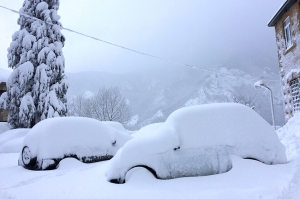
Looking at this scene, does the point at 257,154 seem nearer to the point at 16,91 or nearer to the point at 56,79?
the point at 56,79

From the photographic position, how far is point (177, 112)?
4355 millimetres

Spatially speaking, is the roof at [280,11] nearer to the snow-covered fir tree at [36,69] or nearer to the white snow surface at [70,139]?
the white snow surface at [70,139]

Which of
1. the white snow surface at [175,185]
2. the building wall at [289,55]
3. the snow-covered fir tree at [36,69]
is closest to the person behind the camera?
the white snow surface at [175,185]

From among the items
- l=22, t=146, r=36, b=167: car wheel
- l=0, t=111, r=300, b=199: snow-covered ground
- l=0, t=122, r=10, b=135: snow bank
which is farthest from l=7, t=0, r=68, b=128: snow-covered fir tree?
l=0, t=111, r=300, b=199: snow-covered ground

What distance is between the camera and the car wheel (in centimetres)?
527

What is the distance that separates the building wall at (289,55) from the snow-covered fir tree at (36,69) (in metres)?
14.3

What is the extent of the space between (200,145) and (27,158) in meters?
4.23

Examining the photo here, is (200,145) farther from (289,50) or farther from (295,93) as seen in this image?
(289,50)

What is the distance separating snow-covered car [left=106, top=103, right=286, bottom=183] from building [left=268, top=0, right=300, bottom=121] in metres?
8.37

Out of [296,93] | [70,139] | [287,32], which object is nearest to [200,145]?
[70,139]

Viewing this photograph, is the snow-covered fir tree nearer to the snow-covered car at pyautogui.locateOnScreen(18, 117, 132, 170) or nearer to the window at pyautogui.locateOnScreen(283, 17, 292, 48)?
the snow-covered car at pyautogui.locateOnScreen(18, 117, 132, 170)

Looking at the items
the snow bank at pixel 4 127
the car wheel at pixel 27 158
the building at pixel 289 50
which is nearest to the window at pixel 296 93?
the building at pixel 289 50

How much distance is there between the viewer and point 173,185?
3.37 metres

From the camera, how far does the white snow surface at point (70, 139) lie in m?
5.33
